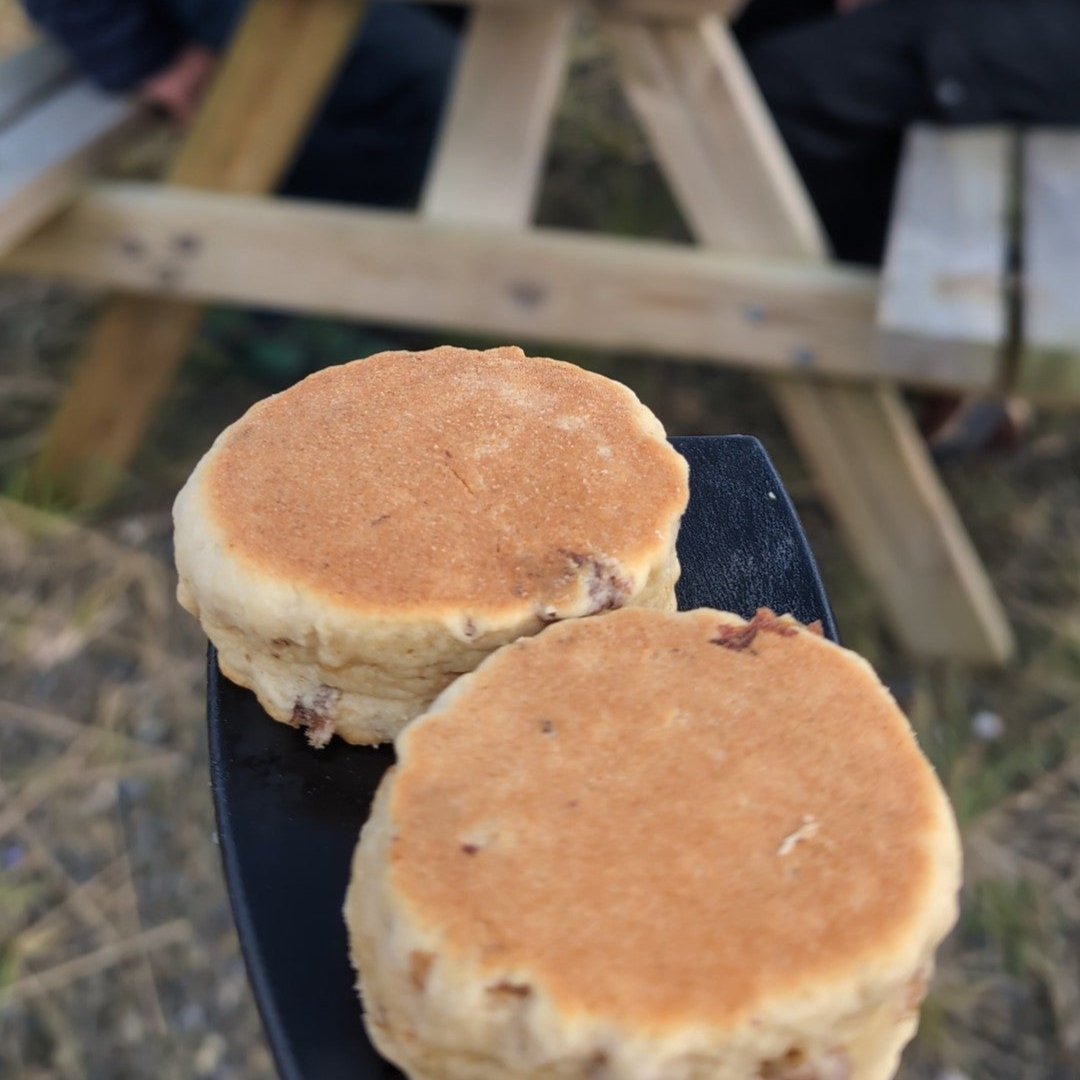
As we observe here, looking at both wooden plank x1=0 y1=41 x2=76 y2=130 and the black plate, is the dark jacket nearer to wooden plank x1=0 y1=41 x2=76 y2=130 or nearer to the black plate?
wooden plank x1=0 y1=41 x2=76 y2=130

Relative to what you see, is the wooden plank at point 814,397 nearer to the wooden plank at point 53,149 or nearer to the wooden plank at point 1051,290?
the wooden plank at point 1051,290

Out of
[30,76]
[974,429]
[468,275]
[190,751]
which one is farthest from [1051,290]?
[30,76]

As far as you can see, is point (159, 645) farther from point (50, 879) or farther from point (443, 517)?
point (443, 517)

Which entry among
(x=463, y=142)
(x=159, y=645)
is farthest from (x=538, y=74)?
(x=159, y=645)

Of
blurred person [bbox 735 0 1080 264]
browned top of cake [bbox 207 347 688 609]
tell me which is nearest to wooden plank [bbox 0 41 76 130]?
blurred person [bbox 735 0 1080 264]

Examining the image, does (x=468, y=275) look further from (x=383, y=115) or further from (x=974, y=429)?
(x=974, y=429)

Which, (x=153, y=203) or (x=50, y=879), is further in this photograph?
(x=153, y=203)
